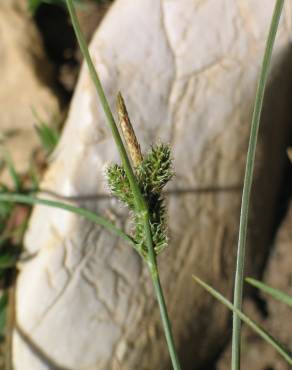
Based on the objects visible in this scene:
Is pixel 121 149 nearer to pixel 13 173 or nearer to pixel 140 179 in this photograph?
pixel 140 179

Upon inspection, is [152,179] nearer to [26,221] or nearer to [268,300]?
[26,221]

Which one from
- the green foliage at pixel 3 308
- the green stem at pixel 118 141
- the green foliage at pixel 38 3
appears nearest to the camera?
the green stem at pixel 118 141

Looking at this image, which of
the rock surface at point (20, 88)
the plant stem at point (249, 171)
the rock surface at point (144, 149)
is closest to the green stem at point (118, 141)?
the plant stem at point (249, 171)

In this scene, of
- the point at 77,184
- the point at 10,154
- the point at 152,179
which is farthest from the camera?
the point at 10,154

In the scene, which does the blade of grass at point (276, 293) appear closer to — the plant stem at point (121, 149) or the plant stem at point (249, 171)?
the plant stem at point (249, 171)

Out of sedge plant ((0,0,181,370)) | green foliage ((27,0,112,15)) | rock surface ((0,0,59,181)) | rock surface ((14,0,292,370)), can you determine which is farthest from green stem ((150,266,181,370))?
green foliage ((27,0,112,15))

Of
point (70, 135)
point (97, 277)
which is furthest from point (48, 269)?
point (70, 135)

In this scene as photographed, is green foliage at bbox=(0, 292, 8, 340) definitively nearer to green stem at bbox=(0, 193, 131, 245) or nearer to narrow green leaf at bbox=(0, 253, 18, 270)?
narrow green leaf at bbox=(0, 253, 18, 270)
